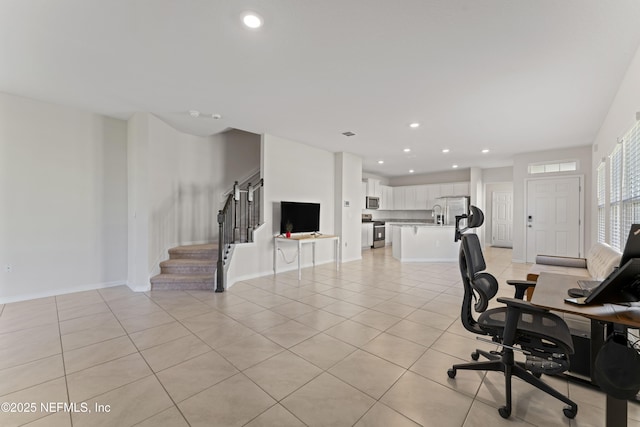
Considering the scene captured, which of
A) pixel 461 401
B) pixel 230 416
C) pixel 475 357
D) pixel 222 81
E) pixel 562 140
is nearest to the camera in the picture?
pixel 230 416

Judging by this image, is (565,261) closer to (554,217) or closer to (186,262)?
(554,217)

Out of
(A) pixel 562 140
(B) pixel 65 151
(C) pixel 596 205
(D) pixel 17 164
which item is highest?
(A) pixel 562 140

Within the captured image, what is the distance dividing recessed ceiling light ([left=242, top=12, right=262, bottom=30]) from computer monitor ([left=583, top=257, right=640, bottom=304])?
274 centimetres

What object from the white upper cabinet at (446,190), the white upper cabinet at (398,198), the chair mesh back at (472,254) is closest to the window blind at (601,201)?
the chair mesh back at (472,254)

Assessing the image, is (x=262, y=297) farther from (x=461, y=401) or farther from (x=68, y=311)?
(x=461, y=401)

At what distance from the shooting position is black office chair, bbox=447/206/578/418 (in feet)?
5.24

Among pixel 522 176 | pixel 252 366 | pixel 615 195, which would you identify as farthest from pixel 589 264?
pixel 252 366

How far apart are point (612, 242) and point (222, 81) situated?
17.9ft

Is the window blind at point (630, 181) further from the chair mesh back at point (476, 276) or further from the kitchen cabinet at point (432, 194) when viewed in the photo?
the kitchen cabinet at point (432, 194)

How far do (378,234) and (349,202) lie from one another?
310 centimetres

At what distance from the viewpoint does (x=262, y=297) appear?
153 inches

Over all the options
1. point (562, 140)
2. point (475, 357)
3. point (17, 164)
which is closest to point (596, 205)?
point (562, 140)

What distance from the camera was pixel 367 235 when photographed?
29.9 ft

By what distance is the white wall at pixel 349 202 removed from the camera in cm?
673
